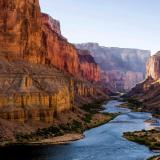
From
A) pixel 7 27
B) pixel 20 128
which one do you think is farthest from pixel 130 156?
pixel 7 27

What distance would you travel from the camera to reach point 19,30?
104500 millimetres

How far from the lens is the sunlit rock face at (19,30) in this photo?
102m

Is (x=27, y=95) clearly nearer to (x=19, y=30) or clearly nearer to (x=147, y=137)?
(x=19, y=30)

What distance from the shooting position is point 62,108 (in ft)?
336

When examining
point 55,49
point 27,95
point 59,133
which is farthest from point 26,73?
point 55,49

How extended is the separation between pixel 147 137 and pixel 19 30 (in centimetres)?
4100

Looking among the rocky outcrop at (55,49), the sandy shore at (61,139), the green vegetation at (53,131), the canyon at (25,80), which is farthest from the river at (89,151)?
the rocky outcrop at (55,49)

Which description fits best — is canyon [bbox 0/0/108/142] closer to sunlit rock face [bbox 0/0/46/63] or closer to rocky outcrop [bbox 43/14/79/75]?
sunlit rock face [bbox 0/0/46/63]

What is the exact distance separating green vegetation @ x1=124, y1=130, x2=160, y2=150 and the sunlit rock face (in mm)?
33337

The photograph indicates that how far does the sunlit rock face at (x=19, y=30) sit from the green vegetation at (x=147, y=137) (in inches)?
1312

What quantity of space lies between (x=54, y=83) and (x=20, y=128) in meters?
24.3

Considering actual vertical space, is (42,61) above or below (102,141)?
above

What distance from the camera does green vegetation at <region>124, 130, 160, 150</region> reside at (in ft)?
249

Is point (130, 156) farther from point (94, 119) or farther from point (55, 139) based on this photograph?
point (94, 119)
